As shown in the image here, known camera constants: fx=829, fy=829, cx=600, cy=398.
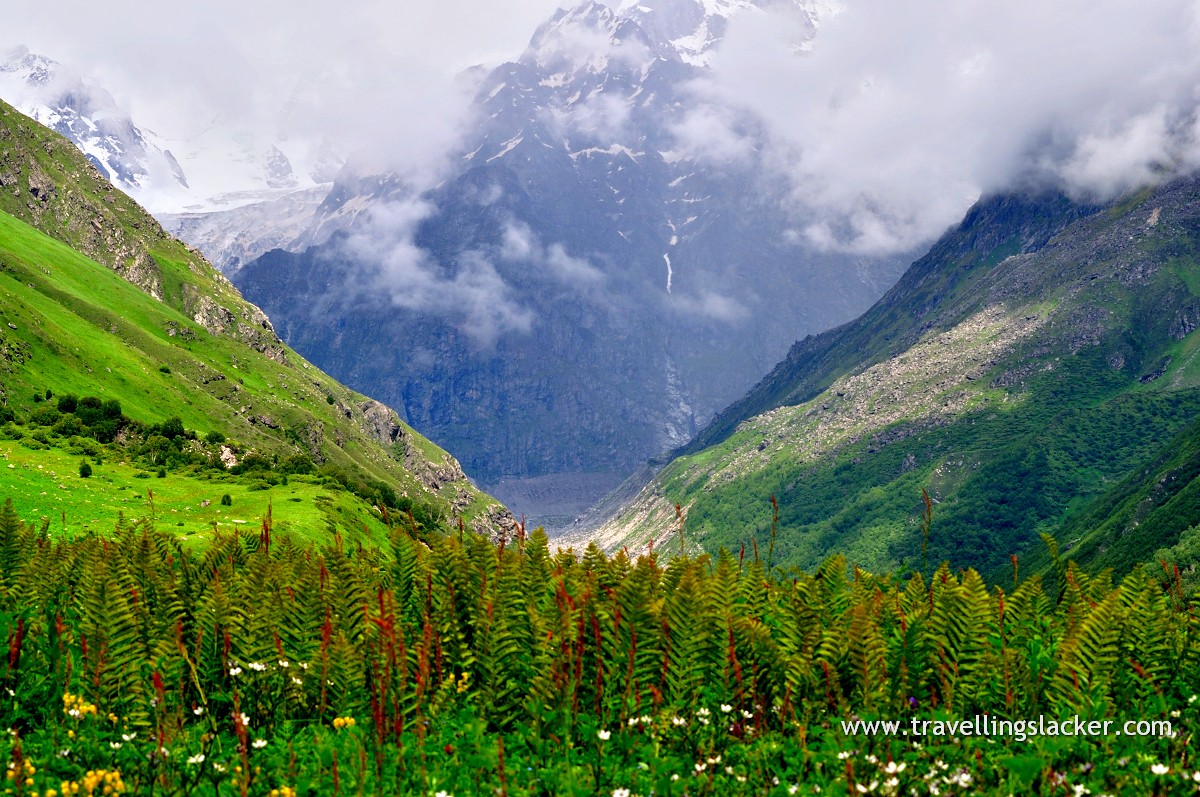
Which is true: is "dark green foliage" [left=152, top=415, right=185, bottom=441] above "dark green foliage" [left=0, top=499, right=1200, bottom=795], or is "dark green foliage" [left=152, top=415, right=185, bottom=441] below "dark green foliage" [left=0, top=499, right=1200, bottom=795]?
above

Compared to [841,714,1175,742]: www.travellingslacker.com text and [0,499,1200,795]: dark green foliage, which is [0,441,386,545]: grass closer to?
[0,499,1200,795]: dark green foliage

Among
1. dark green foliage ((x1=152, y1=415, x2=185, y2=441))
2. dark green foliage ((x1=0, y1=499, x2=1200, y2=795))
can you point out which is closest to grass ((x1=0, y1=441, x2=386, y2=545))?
dark green foliage ((x1=152, y1=415, x2=185, y2=441))

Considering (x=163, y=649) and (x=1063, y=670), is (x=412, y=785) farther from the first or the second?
(x=1063, y=670)

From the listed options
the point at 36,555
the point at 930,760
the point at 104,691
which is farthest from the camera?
the point at 36,555

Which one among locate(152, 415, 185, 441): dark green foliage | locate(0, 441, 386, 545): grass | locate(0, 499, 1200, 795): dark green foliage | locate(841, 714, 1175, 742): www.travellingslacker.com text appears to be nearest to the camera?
locate(0, 499, 1200, 795): dark green foliage

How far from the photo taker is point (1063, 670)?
44.6ft

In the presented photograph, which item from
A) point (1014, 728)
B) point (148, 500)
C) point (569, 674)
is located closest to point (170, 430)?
point (148, 500)

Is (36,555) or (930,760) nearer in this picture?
(930,760)

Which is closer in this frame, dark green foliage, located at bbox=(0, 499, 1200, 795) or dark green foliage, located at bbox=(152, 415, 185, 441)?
dark green foliage, located at bbox=(0, 499, 1200, 795)

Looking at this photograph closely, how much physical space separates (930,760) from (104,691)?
12.9 metres

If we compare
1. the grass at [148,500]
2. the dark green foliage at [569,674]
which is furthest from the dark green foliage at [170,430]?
the dark green foliage at [569,674]

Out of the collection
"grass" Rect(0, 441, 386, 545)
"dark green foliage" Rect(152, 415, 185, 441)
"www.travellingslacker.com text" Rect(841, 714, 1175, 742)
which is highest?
"dark green foliage" Rect(152, 415, 185, 441)

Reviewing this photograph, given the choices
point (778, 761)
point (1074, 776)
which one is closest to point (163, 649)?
point (778, 761)

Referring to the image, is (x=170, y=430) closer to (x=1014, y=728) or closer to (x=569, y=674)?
(x=569, y=674)
